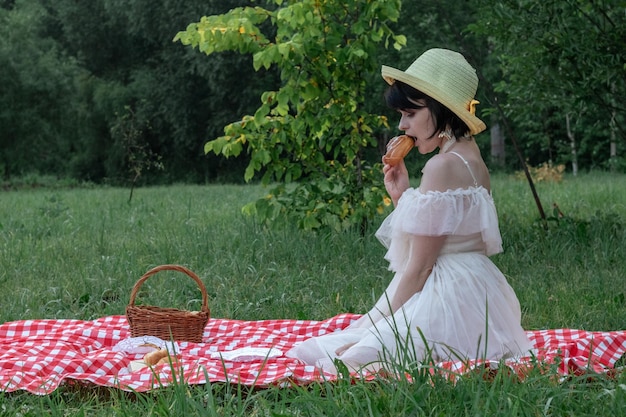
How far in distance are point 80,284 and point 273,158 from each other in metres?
2.20

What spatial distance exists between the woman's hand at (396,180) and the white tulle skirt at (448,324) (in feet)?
1.47

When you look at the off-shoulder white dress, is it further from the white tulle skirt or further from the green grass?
the green grass

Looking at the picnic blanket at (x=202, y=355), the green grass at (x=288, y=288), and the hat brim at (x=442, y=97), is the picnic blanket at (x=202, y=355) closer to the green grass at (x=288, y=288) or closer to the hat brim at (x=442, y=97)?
the green grass at (x=288, y=288)

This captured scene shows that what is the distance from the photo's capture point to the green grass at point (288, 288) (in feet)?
9.10

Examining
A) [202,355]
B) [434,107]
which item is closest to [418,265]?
[434,107]

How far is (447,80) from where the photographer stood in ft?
12.6

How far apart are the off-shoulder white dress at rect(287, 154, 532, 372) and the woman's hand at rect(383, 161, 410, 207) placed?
25 centimetres

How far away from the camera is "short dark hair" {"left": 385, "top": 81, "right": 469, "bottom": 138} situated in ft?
12.6

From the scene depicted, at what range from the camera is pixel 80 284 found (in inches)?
240

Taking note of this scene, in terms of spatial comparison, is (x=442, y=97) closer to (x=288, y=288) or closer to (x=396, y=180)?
(x=396, y=180)

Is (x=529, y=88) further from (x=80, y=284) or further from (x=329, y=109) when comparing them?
(x=80, y=284)

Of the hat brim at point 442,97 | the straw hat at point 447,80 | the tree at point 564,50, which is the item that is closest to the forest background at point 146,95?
the tree at point 564,50

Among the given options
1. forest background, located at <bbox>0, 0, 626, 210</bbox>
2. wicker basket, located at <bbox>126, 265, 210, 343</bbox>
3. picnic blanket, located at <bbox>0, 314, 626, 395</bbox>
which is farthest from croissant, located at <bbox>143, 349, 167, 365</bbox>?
forest background, located at <bbox>0, 0, 626, 210</bbox>

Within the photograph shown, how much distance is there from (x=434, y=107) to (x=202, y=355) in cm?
154
